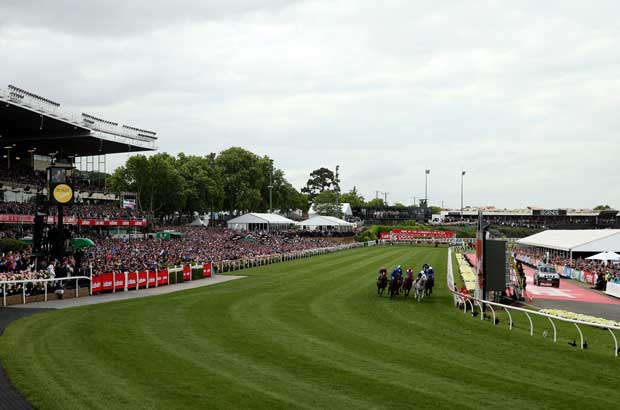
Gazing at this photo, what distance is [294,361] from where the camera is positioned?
36.3ft

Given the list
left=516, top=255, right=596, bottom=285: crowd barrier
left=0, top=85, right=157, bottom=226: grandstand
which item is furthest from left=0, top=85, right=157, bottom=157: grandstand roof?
left=516, top=255, right=596, bottom=285: crowd barrier

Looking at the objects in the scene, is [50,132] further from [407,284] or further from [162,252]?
[407,284]

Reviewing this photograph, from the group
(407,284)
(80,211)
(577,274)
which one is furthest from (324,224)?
(407,284)

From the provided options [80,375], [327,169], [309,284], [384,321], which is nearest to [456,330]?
[384,321]

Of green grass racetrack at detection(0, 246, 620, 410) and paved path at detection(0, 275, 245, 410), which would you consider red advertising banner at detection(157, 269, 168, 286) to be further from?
green grass racetrack at detection(0, 246, 620, 410)

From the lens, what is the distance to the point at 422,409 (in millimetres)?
8273

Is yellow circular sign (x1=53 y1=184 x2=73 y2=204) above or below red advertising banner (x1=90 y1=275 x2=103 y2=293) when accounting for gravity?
above

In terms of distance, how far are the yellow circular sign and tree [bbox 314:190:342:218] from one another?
9085 cm

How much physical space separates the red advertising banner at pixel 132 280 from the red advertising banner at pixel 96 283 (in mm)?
1648

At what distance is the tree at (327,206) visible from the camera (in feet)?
378

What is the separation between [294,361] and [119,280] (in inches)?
586

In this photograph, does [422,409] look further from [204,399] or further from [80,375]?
[80,375]

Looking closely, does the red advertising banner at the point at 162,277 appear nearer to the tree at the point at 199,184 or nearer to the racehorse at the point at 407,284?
the racehorse at the point at 407,284

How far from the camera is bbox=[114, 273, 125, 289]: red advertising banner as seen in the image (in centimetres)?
2338
